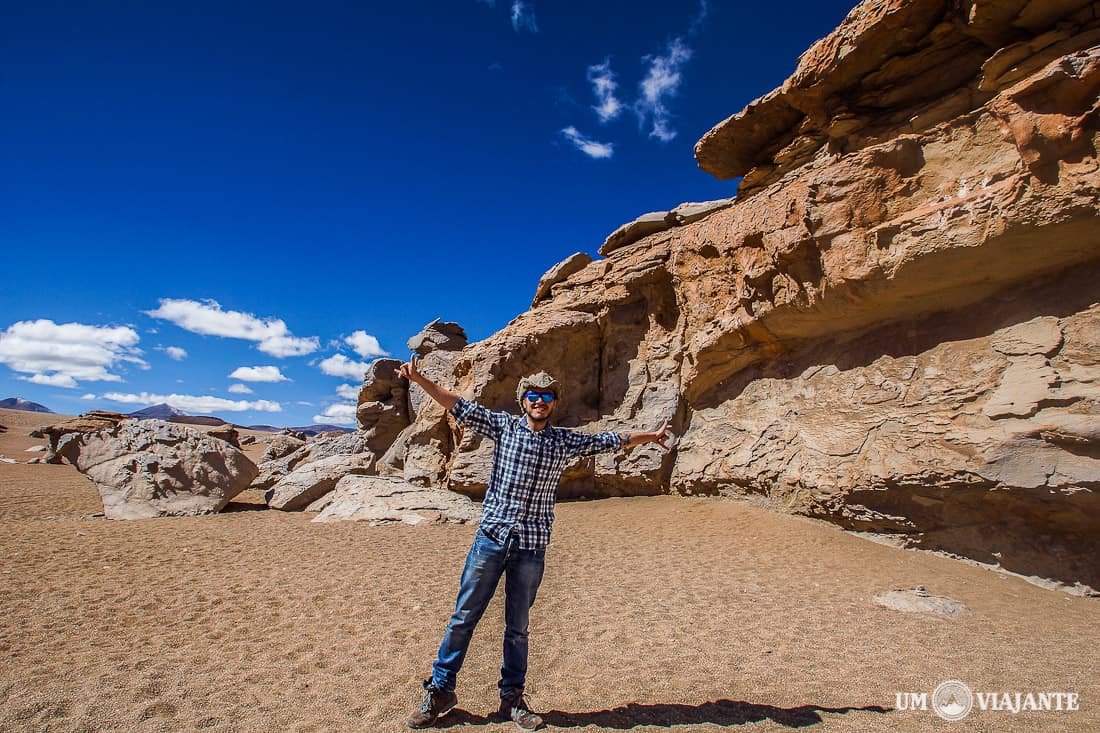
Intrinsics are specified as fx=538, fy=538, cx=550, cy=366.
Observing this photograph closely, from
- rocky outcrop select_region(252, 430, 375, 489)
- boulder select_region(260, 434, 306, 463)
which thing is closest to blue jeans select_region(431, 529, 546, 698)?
rocky outcrop select_region(252, 430, 375, 489)

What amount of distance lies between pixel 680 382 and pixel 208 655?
39.0 feet

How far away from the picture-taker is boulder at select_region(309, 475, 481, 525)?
12188 mm

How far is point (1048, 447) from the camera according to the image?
286 inches

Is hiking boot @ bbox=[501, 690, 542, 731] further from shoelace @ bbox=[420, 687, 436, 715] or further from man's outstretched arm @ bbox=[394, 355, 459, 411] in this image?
man's outstretched arm @ bbox=[394, 355, 459, 411]

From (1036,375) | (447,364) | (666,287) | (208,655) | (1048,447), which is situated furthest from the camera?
(447,364)

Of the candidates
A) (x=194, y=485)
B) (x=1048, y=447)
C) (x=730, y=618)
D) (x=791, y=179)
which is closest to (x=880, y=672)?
(x=730, y=618)

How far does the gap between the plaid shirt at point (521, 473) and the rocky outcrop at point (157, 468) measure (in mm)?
13247

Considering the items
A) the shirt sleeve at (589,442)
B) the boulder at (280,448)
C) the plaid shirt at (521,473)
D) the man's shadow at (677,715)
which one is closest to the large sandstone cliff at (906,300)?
the man's shadow at (677,715)

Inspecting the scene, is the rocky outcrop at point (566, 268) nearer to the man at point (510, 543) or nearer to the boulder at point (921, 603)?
the boulder at point (921, 603)

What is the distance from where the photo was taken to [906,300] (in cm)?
983

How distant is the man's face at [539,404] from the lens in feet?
11.5

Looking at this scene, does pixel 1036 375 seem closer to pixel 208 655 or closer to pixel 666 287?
pixel 666 287

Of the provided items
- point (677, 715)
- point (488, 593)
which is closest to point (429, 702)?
point (488, 593)

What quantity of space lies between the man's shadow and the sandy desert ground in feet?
0.06
